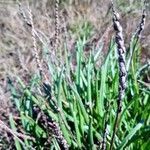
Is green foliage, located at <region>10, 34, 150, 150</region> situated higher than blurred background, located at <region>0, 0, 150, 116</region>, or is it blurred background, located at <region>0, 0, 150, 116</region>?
blurred background, located at <region>0, 0, 150, 116</region>

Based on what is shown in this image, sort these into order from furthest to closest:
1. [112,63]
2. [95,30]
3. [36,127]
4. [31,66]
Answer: [95,30]
[31,66]
[112,63]
[36,127]

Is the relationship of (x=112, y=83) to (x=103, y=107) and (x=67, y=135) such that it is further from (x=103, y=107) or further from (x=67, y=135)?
(x=67, y=135)

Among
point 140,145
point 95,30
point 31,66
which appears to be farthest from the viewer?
point 95,30

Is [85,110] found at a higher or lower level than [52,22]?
lower

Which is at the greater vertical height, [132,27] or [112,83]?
[132,27]

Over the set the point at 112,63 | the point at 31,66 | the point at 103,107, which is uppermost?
the point at 31,66

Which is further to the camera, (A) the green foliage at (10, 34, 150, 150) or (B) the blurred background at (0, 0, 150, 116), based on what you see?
(B) the blurred background at (0, 0, 150, 116)

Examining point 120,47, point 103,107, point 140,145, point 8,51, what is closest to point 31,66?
point 8,51

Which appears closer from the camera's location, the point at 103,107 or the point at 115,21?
the point at 115,21

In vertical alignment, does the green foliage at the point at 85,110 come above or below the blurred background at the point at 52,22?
below

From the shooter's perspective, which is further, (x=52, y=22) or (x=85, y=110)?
(x=52, y=22)

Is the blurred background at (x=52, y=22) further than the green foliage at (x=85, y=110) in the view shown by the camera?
Yes
